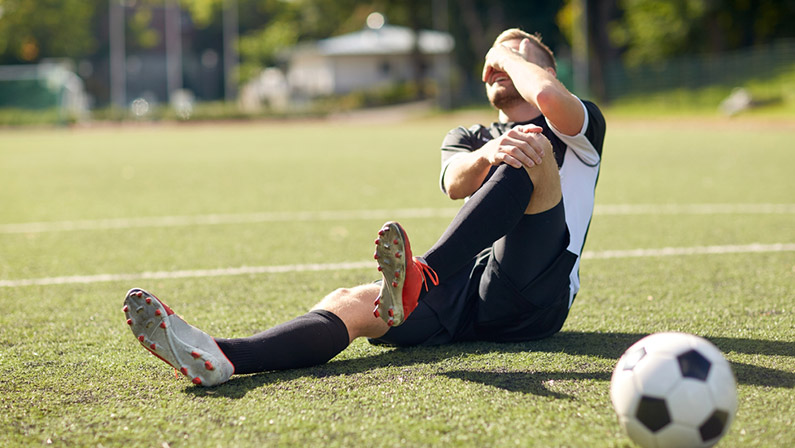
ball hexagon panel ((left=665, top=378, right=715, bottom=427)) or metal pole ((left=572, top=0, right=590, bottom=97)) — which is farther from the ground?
metal pole ((left=572, top=0, right=590, bottom=97))

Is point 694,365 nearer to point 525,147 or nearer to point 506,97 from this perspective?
point 525,147

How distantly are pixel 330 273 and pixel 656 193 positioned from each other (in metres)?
5.09

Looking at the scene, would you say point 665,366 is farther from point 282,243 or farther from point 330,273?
point 282,243

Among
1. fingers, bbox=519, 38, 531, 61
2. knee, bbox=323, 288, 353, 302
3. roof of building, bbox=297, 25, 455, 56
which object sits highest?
roof of building, bbox=297, 25, 455, 56

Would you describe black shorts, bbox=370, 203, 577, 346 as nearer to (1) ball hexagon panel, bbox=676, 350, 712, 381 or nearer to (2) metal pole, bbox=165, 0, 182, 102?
(1) ball hexagon panel, bbox=676, 350, 712, 381

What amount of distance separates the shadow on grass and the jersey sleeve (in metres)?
0.75

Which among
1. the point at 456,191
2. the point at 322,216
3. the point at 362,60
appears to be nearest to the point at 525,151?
the point at 456,191

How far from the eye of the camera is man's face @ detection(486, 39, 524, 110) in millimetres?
3436

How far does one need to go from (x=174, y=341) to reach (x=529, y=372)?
1261 millimetres

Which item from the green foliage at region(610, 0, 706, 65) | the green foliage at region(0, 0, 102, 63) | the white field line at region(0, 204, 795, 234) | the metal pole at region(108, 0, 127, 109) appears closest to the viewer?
the white field line at region(0, 204, 795, 234)

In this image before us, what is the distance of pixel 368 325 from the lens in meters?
3.07

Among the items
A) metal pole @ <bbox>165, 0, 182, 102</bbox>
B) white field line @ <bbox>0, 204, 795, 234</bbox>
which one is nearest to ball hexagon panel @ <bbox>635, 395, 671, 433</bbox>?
white field line @ <bbox>0, 204, 795, 234</bbox>

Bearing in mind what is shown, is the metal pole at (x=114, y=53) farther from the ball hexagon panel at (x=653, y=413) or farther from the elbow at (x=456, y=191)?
the ball hexagon panel at (x=653, y=413)

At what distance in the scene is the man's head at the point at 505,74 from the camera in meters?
3.45
